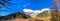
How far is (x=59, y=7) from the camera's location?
4.42 feet

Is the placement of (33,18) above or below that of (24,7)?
below

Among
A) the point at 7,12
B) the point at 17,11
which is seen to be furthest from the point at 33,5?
the point at 7,12

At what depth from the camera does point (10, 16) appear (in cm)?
138

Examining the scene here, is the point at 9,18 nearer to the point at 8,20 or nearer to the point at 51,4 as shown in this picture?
the point at 8,20

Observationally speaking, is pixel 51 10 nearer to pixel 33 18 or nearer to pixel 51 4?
pixel 51 4

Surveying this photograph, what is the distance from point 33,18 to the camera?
1354 mm

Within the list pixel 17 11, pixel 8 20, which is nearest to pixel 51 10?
pixel 17 11

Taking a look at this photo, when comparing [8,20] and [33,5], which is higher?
[33,5]

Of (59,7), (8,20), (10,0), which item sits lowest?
(8,20)

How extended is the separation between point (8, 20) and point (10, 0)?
225mm

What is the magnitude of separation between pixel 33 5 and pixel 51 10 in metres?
0.20

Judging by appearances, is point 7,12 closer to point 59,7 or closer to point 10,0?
point 10,0

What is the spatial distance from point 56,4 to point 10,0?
0.51m

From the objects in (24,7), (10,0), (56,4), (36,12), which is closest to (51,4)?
(56,4)
